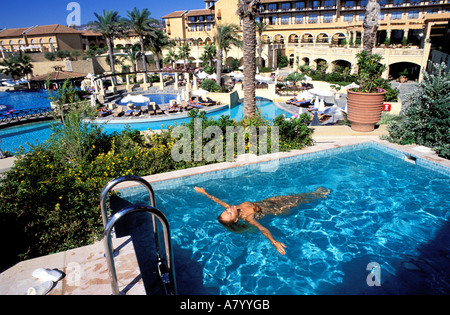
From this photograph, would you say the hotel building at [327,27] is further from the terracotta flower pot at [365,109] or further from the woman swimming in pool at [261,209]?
the woman swimming in pool at [261,209]

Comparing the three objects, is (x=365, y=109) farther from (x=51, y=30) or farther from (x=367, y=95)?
(x=51, y=30)

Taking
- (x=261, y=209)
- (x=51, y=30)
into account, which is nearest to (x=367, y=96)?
(x=261, y=209)

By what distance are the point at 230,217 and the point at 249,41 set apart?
786cm

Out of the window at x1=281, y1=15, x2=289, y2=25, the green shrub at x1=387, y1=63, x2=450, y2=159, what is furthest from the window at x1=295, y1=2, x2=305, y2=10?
the green shrub at x1=387, y1=63, x2=450, y2=159

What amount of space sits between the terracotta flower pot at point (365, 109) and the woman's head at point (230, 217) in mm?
8133

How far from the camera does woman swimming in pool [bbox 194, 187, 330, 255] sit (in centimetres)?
669

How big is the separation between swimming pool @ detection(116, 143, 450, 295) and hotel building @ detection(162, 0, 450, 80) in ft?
95.6

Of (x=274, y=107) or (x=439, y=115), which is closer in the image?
(x=439, y=115)

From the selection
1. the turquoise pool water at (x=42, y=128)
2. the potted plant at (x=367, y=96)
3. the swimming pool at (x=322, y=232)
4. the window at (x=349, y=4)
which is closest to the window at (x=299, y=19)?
the window at (x=349, y=4)

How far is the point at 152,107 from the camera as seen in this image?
73.2 ft

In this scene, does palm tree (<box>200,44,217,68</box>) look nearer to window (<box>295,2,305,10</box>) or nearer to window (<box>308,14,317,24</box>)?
window (<box>308,14,317,24</box>)

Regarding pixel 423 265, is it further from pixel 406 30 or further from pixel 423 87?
pixel 406 30

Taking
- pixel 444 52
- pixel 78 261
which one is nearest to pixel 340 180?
pixel 78 261

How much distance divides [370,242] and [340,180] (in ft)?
9.77
